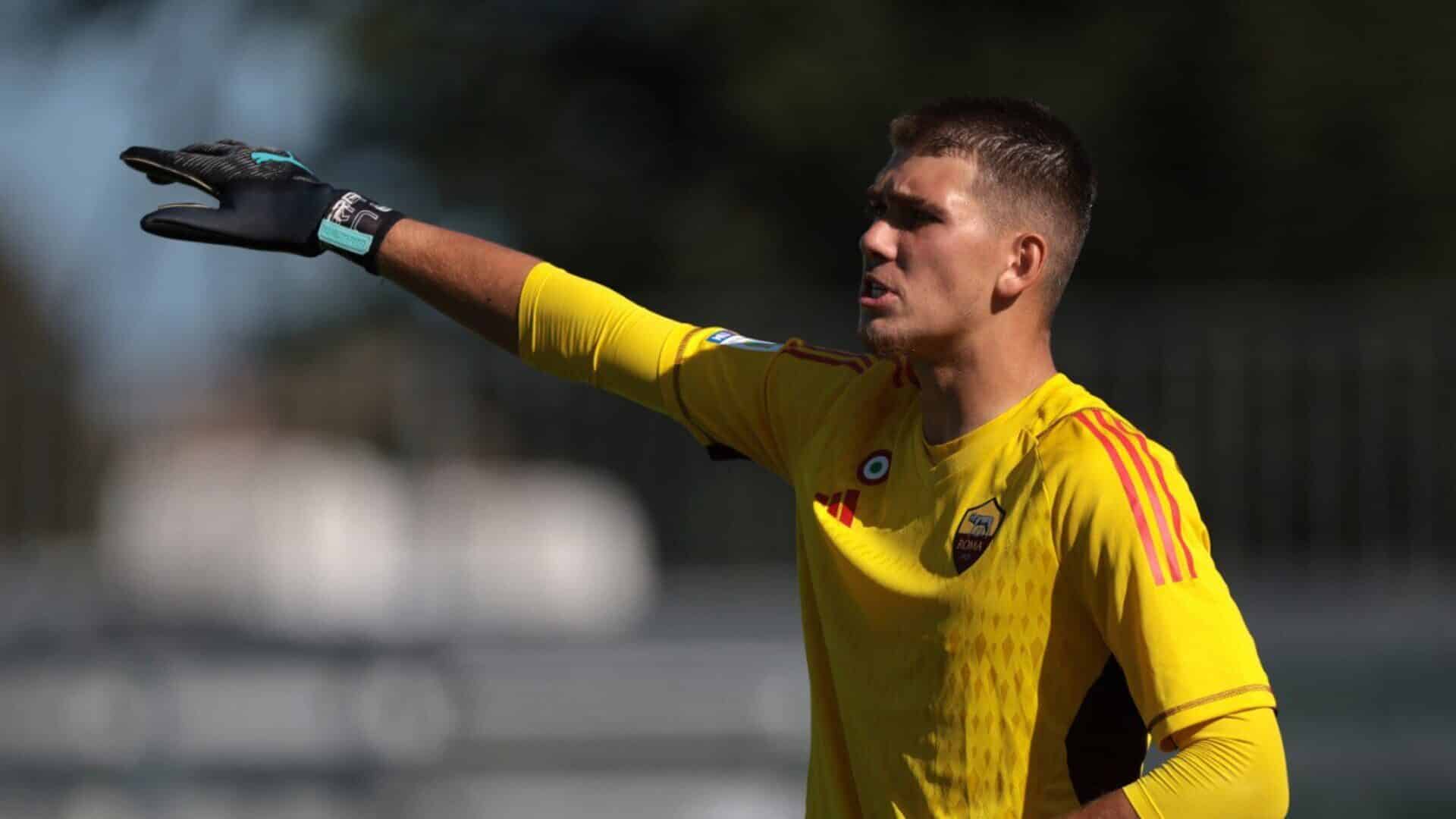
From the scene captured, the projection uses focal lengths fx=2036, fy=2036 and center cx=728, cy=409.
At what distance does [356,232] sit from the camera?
366cm

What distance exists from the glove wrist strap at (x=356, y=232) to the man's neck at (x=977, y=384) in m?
1.02

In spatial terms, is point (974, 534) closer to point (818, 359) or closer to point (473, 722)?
point (818, 359)

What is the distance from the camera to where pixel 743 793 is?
914 centimetres

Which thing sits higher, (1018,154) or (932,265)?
(1018,154)

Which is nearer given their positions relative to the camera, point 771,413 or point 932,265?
point 932,265

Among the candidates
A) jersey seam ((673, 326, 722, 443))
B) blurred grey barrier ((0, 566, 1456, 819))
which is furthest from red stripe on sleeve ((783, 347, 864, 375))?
blurred grey barrier ((0, 566, 1456, 819))

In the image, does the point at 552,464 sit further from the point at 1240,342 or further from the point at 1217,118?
the point at 1217,118

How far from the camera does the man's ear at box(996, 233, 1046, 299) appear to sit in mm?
3305

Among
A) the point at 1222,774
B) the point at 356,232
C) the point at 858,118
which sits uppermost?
the point at 858,118

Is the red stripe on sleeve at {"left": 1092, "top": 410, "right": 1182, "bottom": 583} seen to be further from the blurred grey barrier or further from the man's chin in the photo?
the blurred grey barrier

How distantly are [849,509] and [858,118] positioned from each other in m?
11.9

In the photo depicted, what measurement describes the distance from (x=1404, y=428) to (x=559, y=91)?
8.22 m

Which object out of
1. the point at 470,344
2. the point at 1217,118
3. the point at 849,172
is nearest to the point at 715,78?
the point at 849,172

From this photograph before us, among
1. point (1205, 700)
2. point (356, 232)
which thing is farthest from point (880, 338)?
point (356, 232)
